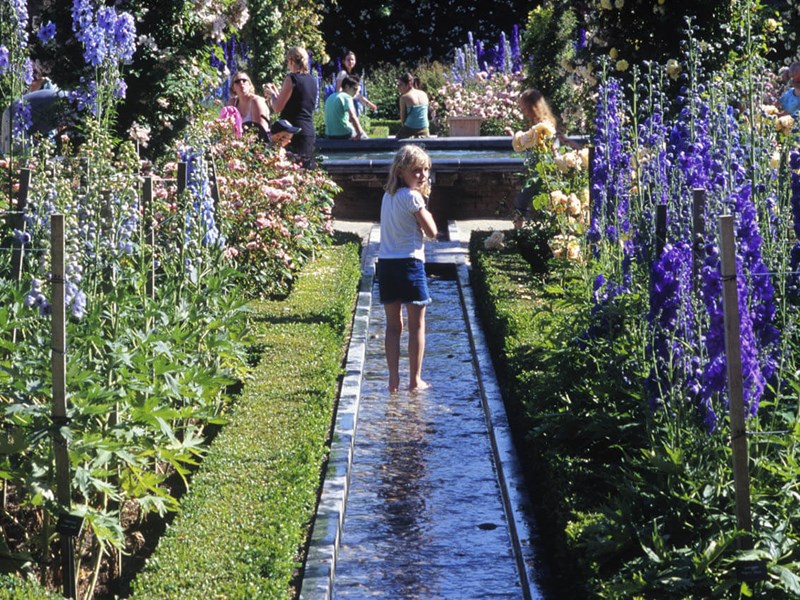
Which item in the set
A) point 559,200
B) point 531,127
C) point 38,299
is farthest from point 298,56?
point 38,299

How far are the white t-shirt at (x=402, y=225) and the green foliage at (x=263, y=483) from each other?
0.74m

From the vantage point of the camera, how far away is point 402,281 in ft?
24.0

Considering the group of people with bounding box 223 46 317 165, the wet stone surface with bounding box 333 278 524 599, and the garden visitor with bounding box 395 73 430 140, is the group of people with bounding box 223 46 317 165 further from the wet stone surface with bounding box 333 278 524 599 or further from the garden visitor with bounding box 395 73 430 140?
the garden visitor with bounding box 395 73 430 140

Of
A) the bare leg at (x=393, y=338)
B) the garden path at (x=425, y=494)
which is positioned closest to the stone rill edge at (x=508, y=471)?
the garden path at (x=425, y=494)

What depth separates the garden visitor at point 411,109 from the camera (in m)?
19.0

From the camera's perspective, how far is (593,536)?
4.29m

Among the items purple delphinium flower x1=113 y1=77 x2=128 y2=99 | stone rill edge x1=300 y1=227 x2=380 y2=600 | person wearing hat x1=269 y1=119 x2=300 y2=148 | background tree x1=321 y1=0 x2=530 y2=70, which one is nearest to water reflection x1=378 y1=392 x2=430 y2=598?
stone rill edge x1=300 y1=227 x2=380 y2=600

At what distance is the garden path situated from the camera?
4.93m

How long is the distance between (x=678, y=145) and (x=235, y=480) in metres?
2.55

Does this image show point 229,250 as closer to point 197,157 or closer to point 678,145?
point 197,157

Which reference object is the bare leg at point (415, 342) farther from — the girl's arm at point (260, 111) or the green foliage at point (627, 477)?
the girl's arm at point (260, 111)

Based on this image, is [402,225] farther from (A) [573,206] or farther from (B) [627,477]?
(B) [627,477]

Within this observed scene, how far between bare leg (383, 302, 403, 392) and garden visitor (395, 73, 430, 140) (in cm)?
1158

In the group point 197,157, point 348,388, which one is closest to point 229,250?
point 348,388
